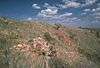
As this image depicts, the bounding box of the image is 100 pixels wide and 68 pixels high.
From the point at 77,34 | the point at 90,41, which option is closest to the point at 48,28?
the point at 77,34

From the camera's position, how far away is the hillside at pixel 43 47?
14367 millimetres

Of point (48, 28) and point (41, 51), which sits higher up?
point (48, 28)

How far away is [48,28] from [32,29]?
222 centimetres

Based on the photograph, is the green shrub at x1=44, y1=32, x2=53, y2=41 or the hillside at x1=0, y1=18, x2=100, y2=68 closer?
the hillside at x1=0, y1=18, x2=100, y2=68

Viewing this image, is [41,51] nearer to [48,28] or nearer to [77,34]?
[48,28]

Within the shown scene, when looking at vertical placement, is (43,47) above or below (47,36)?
below

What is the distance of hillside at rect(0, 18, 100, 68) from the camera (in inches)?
566

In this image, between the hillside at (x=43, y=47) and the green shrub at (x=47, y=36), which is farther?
the green shrub at (x=47, y=36)

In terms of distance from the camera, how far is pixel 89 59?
18.3m

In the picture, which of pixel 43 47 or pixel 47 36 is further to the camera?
pixel 47 36

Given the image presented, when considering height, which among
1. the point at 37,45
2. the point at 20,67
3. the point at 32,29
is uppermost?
the point at 32,29

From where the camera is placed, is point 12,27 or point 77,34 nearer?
point 12,27

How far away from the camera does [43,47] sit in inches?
640

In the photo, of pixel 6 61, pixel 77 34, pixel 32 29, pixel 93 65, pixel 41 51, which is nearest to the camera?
pixel 6 61
